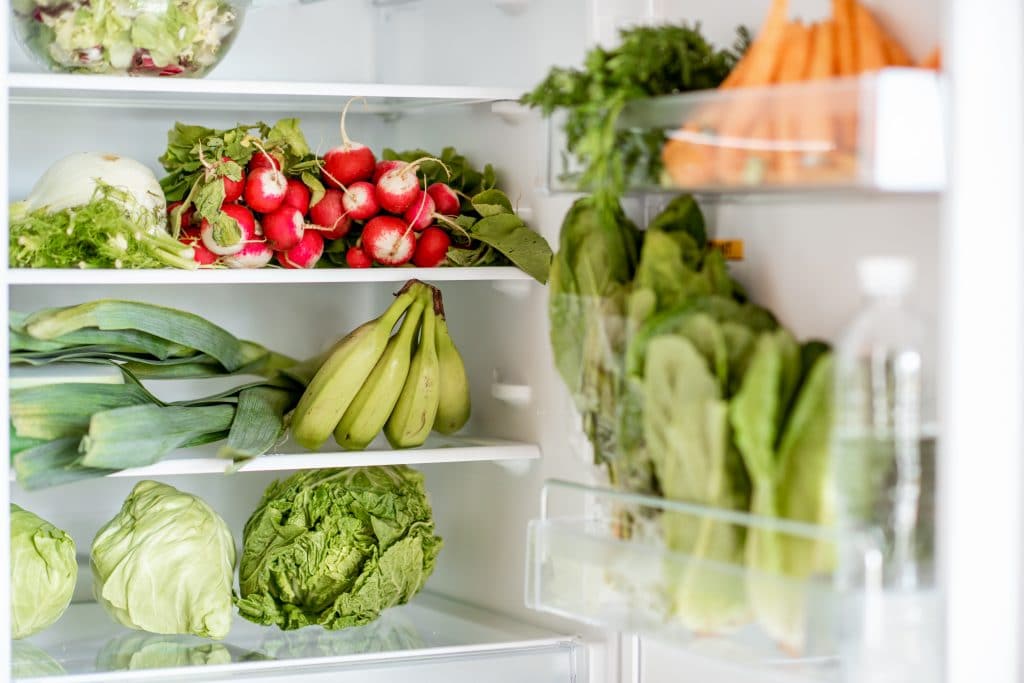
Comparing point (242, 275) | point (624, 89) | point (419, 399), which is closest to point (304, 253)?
point (242, 275)

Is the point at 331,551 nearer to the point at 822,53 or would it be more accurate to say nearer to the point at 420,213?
the point at 420,213

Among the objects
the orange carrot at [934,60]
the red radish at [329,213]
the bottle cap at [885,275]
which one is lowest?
the bottle cap at [885,275]

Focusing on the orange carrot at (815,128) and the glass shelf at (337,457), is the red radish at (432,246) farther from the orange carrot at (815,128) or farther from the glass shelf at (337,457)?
the orange carrot at (815,128)

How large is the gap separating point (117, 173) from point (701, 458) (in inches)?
41.7

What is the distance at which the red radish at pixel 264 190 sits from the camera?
1.83 m

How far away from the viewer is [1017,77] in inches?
42.0

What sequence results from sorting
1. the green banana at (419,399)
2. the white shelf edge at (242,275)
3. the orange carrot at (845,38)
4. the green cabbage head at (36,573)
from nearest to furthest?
the orange carrot at (845,38), the white shelf edge at (242,275), the green cabbage head at (36,573), the green banana at (419,399)

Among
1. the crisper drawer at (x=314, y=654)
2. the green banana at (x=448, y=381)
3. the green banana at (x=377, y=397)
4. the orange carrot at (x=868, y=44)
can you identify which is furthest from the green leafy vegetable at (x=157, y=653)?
the orange carrot at (x=868, y=44)

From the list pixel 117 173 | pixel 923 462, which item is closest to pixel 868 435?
pixel 923 462

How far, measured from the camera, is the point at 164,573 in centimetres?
181

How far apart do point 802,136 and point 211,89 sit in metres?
0.92

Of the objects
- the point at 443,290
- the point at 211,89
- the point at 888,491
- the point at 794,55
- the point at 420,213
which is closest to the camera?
the point at 888,491

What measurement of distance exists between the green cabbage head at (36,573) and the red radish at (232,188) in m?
0.55

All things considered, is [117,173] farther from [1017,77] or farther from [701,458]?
[1017,77]
